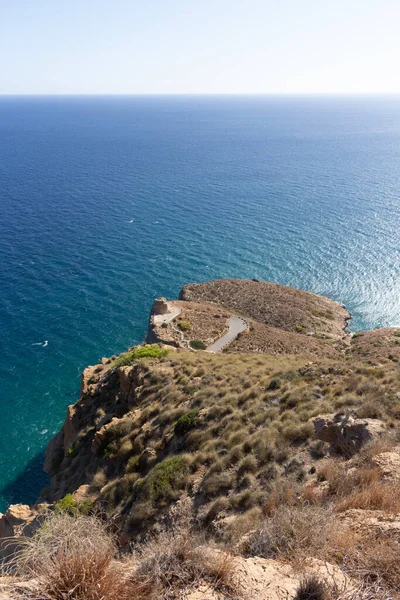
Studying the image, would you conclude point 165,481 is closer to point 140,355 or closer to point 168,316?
point 140,355

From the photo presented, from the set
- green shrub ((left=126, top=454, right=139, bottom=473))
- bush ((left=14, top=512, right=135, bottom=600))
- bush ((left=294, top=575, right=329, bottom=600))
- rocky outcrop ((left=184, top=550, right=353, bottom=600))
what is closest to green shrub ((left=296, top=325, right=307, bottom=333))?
green shrub ((left=126, top=454, right=139, bottom=473))

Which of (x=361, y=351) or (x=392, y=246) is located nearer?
(x=361, y=351)

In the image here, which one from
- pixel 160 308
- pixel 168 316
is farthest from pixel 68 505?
pixel 160 308

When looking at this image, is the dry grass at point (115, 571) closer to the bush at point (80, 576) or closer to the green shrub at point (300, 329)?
the bush at point (80, 576)

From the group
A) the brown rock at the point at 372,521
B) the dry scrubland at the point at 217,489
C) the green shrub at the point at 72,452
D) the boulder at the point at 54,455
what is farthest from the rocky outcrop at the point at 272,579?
the boulder at the point at 54,455

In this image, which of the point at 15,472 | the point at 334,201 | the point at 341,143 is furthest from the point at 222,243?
the point at 341,143

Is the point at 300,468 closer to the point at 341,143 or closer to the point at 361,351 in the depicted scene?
the point at 361,351
